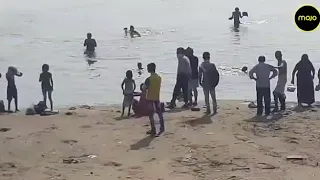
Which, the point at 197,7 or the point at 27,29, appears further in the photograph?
the point at 197,7

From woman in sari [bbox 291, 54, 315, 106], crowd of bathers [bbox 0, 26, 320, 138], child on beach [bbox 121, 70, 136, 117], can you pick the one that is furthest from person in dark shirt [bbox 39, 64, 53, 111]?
woman in sari [bbox 291, 54, 315, 106]

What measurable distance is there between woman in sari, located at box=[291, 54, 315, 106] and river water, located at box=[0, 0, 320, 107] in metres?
2.35

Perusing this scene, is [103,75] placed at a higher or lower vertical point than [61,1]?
lower

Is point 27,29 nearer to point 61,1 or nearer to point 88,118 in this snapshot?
point 61,1

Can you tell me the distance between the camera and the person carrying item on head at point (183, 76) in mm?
13933

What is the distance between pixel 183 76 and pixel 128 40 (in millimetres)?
16534

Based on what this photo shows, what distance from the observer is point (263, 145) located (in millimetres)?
11031

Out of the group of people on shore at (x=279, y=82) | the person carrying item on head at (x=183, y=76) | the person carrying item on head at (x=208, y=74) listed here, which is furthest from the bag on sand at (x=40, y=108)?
the group of people on shore at (x=279, y=82)

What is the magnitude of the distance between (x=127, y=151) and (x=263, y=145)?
92.3 inches

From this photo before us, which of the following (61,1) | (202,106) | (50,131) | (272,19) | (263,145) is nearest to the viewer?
(263,145)

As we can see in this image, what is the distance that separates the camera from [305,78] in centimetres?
1446

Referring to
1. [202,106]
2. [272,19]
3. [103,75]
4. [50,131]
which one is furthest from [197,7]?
[50,131]

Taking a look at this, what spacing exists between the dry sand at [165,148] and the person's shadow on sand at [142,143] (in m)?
0.02

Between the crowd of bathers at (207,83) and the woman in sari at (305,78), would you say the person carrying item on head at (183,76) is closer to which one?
the crowd of bathers at (207,83)
